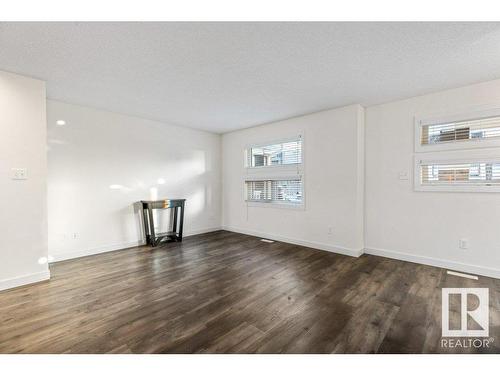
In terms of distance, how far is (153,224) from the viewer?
4.40 metres

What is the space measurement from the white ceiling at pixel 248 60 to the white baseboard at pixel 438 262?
241 centimetres

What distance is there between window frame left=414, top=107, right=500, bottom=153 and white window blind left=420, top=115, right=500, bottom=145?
36 millimetres

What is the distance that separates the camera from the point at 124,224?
169 inches

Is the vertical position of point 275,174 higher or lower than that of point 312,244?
higher

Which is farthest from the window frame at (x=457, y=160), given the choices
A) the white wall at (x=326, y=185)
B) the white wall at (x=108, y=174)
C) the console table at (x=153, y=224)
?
the white wall at (x=108, y=174)

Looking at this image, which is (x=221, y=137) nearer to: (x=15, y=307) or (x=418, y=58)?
(x=418, y=58)

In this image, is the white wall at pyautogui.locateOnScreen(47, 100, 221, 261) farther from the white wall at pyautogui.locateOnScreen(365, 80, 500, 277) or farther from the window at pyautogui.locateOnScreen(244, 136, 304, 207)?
the white wall at pyautogui.locateOnScreen(365, 80, 500, 277)

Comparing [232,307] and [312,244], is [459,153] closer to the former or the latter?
[312,244]

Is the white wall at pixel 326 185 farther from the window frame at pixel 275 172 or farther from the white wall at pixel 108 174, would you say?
the white wall at pixel 108 174

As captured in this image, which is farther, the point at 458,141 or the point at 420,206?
the point at 420,206

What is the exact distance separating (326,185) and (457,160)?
1.79 meters

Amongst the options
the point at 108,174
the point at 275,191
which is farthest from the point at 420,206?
the point at 108,174

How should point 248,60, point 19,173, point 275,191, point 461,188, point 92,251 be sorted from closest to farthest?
point 248,60
point 19,173
point 461,188
point 92,251
point 275,191

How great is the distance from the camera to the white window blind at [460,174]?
2936mm
